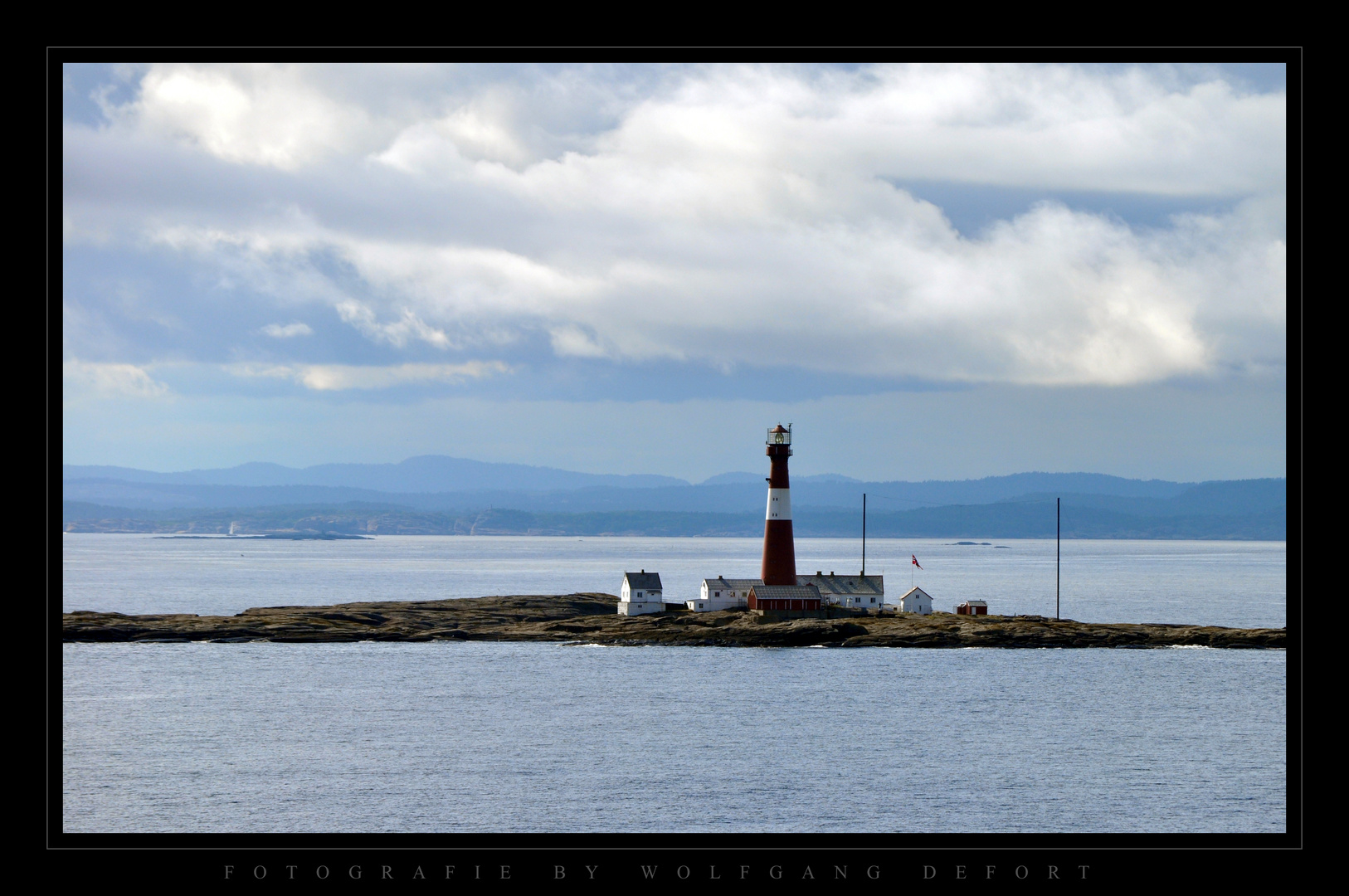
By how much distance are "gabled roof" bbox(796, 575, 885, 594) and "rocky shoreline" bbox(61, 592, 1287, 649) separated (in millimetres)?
1835

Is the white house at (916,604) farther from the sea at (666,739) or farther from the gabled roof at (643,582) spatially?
the gabled roof at (643,582)

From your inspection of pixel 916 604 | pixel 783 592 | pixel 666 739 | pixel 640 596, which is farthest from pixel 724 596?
pixel 666 739

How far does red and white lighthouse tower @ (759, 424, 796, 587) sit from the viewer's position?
2192 inches

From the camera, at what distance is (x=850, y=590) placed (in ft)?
198

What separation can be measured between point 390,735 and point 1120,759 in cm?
2064

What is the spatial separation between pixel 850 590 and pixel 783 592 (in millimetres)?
4717

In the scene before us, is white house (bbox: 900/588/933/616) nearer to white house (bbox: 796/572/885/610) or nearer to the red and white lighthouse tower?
white house (bbox: 796/572/885/610)

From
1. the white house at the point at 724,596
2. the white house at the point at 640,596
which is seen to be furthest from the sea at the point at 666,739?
the white house at the point at 640,596

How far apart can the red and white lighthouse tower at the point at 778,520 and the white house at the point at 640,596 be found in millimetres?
7299

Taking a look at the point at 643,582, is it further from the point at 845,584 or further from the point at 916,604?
the point at 916,604

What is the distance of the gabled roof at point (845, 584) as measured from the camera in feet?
197

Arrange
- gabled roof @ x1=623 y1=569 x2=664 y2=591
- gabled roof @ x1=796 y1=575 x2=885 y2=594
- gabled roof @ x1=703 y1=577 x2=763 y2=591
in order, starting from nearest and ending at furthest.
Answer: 1. gabled roof @ x1=703 y1=577 x2=763 y2=591
2. gabled roof @ x1=796 y1=575 x2=885 y2=594
3. gabled roof @ x1=623 y1=569 x2=664 y2=591

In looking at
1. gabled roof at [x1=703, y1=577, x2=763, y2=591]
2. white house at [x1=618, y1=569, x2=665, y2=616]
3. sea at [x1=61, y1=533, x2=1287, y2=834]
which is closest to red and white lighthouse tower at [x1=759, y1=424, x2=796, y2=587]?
gabled roof at [x1=703, y1=577, x2=763, y2=591]
